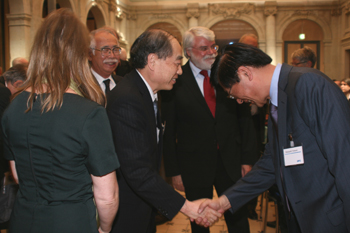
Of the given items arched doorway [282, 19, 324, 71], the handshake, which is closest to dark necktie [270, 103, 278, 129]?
the handshake

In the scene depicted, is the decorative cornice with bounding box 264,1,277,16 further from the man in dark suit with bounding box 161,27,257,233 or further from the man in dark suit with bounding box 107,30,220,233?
the man in dark suit with bounding box 107,30,220,233

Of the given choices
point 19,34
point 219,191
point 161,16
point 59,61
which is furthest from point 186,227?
point 161,16

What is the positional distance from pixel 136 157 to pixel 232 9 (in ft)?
47.6

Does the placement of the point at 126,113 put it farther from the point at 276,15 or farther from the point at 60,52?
the point at 276,15

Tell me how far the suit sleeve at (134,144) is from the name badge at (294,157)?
2.39ft

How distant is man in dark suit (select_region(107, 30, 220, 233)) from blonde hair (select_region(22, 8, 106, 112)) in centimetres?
31

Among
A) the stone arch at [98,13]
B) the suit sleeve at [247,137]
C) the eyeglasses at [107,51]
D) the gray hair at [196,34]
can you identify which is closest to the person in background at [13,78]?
the eyeglasses at [107,51]

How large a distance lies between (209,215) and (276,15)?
1436 centimetres

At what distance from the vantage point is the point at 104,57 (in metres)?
3.24

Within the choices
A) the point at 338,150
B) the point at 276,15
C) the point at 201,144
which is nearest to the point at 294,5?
the point at 276,15

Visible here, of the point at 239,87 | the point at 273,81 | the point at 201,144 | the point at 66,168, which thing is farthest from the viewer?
the point at 201,144

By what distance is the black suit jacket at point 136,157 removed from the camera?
1.73 metres

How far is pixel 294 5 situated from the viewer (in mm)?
14719

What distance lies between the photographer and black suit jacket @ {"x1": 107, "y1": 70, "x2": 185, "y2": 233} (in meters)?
1.73
